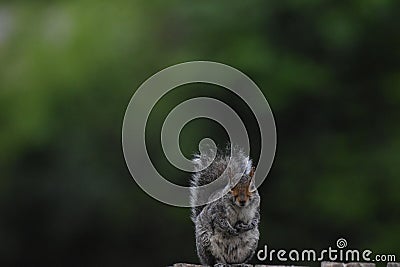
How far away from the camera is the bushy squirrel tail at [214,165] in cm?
258

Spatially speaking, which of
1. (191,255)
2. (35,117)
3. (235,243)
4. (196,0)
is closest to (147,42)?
(196,0)

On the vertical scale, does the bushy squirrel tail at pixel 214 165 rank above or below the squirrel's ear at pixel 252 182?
above

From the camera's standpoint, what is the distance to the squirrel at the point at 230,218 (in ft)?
8.24

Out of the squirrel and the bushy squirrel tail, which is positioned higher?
the bushy squirrel tail

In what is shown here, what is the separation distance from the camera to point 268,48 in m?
5.71

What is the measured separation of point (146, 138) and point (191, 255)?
614 mm

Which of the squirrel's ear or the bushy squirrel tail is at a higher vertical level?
the bushy squirrel tail

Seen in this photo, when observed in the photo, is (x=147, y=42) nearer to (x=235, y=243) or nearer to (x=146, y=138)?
(x=146, y=138)

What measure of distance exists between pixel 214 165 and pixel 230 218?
166 mm

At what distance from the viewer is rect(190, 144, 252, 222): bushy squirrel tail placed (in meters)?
2.58

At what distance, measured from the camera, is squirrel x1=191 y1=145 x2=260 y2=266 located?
98.9 inches

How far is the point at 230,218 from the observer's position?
2527 millimetres

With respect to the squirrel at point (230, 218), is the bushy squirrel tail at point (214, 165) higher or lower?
higher

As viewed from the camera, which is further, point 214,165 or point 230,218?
point 214,165
